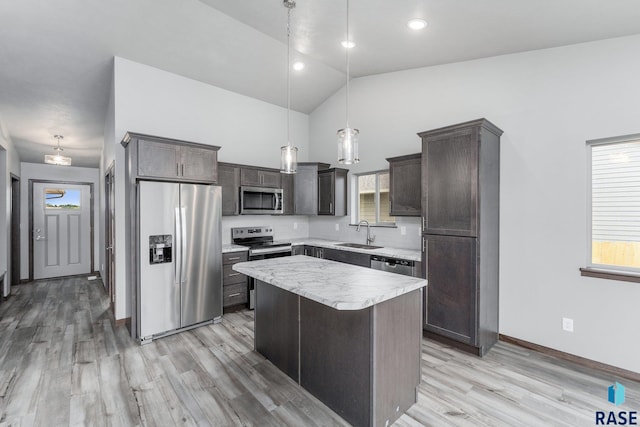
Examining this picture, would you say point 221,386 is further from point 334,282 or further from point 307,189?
point 307,189

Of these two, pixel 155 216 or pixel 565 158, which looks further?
pixel 155 216

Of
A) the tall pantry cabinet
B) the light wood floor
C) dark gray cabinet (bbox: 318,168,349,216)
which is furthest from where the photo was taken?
dark gray cabinet (bbox: 318,168,349,216)

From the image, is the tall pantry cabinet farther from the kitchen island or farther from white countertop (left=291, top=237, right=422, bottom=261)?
the kitchen island

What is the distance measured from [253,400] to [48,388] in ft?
5.65

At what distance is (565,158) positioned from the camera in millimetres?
2895

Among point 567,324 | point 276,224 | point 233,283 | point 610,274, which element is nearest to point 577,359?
point 567,324

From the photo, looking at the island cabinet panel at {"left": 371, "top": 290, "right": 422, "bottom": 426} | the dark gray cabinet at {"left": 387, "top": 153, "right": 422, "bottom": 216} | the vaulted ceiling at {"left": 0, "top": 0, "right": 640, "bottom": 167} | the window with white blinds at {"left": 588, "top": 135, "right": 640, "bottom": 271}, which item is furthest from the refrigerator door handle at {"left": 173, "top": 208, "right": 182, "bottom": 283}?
the window with white blinds at {"left": 588, "top": 135, "right": 640, "bottom": 271}

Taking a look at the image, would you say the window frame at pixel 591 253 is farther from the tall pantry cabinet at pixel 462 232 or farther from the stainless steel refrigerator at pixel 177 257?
the stainless steel refrigerator at pixel 177 257

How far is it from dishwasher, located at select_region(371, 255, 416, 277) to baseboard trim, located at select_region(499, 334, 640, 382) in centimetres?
118

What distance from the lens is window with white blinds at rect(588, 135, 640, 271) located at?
8.59 ft

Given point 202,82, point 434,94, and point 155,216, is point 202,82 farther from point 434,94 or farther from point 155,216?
point 434,94

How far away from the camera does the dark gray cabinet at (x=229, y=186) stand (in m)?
4.45

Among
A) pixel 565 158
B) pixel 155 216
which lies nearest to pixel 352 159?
pixel 565 158

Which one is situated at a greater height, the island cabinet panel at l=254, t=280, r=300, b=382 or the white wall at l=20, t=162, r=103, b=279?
the white wall at l=20, t=162, r=103, b=279
